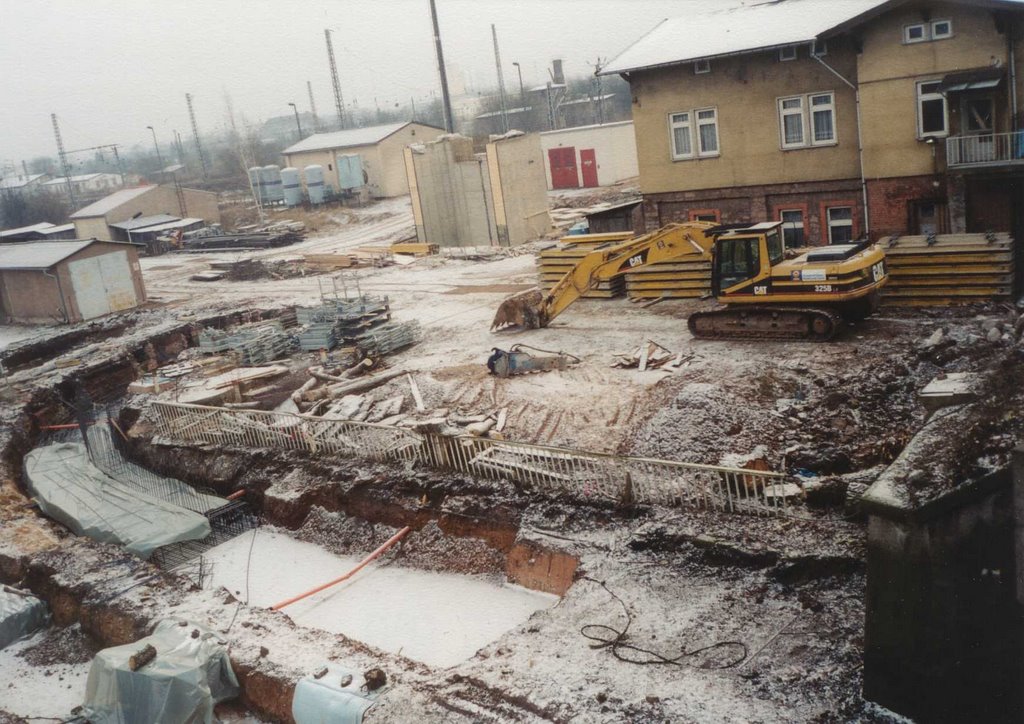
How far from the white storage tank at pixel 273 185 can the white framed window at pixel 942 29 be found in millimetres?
48837

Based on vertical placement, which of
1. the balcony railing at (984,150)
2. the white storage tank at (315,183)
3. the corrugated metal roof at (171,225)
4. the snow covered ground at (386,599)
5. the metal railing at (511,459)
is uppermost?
the white storage tank at (315,183)

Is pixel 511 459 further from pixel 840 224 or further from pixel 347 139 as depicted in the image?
pixel 347 139

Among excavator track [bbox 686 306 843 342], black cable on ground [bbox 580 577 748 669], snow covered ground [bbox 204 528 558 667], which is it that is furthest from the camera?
excavator track [bbox 686 306 843 342]

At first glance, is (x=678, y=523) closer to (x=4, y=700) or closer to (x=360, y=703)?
(x=360, y=703)

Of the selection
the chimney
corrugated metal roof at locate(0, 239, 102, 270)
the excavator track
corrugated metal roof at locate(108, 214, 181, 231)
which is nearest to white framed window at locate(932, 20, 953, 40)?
the excavator track

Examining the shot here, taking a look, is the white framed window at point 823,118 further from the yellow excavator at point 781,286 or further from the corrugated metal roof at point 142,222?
the corrugated metal roof at point 142,222

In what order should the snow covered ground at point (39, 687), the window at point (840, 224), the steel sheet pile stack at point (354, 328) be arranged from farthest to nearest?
1. the window at point (840, 224)
2. the steel sheet pile stack at point (354, 328)
3. the snow covered ground at point (39, 687)

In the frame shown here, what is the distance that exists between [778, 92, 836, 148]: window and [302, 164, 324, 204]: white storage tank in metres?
39.3

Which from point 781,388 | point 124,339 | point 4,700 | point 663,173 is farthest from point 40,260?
point 781,388

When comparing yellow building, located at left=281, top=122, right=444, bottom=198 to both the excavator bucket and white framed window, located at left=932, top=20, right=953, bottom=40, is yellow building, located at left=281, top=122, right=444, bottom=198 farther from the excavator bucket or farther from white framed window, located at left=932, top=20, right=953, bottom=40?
white framed window, located at left=932, top=20, right=953, bottom=40

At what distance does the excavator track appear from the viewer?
17.3 m

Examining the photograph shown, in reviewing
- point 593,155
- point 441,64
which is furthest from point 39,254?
point 593,155

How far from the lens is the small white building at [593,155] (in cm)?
5122

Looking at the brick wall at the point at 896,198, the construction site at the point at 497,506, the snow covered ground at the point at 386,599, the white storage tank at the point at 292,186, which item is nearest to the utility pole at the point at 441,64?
the white storage tank at the point at 292,186
